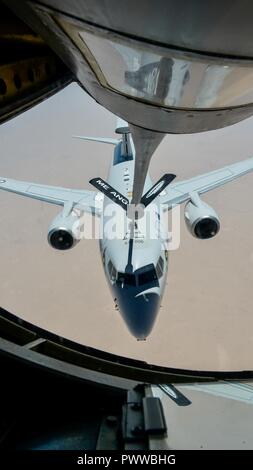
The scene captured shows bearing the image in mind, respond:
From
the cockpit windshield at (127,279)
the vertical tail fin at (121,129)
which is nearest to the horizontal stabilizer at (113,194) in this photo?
the cockpit windshield at (127,279)

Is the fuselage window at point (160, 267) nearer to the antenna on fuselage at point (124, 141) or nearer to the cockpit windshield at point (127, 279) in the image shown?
the cockpit windshield at point (127, 279)

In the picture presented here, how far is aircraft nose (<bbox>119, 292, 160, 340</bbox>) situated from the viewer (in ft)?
17.5

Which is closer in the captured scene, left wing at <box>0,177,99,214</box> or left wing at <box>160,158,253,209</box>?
left wing at <box>0,177,99,214</box>

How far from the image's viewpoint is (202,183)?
7.32 m

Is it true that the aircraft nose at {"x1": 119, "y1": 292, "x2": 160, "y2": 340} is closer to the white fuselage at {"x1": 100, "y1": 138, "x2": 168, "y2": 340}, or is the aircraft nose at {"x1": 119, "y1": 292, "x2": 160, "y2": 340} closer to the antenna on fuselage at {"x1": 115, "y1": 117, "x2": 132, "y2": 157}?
the white fuselage at {"x1": 100, "y1": 138, "x2": 168, "y2": 340}

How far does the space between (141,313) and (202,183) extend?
3.17m

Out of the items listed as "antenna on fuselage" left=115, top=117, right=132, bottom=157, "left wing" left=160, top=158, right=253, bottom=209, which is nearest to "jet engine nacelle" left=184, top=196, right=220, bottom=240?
"left wing" left=160, top=158, right=253, bottom=209

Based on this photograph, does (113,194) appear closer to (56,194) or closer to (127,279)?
(127,279)

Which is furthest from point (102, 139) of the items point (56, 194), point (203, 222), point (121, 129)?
point (203, 222)

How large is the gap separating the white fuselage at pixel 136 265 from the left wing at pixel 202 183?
1.06 meters

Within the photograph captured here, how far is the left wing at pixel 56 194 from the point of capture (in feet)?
22.5

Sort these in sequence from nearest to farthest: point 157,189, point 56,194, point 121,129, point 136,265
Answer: point 136,265 → point 157,189 → point 56,194 → point 121,129
